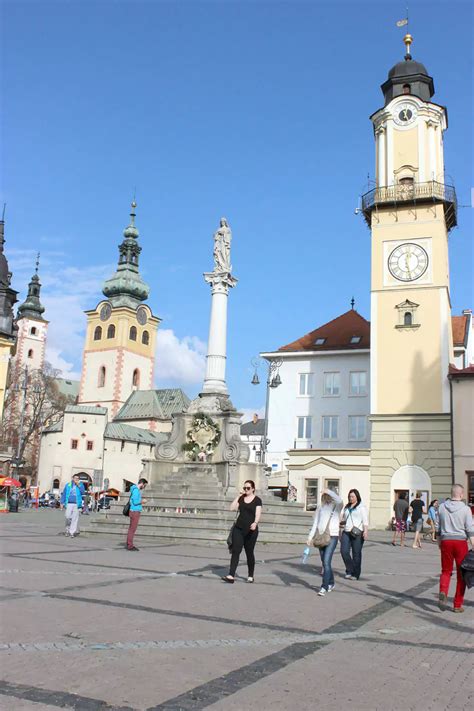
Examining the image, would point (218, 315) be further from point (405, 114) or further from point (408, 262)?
point (405, 114)

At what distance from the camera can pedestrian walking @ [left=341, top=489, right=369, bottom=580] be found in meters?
12.0

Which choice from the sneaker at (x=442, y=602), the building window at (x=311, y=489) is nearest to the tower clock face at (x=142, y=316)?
the building window at (x=311, y=489)

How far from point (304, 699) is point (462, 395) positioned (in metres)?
32.4

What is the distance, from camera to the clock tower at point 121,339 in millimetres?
101312

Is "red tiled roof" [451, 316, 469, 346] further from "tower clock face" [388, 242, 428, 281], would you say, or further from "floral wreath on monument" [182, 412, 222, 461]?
"floral wreath on monument" [182, 412, 222, 461]

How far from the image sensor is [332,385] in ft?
158

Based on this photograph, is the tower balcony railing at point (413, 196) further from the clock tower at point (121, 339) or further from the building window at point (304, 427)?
the clock tower at point (121, 339)

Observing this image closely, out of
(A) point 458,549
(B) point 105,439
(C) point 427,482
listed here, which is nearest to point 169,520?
(A) point 458,549

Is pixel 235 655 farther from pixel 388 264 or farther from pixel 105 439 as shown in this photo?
pixel 105 439

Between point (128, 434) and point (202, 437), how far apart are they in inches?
2274

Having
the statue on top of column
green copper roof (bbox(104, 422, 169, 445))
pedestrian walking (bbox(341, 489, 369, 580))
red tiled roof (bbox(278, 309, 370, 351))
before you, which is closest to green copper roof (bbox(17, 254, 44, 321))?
green copper roof (bbox(104, 422, 169, 445))

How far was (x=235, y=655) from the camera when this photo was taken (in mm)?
6074

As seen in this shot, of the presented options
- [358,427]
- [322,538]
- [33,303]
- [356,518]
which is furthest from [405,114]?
[33,303]

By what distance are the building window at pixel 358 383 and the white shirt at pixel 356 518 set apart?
35068mm
